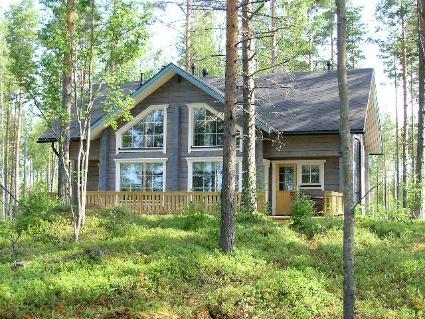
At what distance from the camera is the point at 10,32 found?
32656 millimetres

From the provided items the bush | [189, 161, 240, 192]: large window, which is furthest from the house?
the bush

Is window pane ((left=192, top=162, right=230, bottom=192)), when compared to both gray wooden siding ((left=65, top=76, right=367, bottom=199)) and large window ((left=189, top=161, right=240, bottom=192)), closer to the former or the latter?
large window ((left=189, top=161, right=240, bottom=192))

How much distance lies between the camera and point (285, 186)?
71.5ft

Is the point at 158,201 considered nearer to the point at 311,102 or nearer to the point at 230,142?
the point at 230,142

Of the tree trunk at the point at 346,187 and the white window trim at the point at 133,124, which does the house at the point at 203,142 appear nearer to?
the white window trim at the point at 133,124

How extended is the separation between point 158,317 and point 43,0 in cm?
1052

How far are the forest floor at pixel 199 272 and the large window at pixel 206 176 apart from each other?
640 centimetres

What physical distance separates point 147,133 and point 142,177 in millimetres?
1882

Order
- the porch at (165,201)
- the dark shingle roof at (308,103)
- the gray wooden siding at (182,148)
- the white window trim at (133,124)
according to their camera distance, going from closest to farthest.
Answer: the porch at (165,201) < the dark shingle roof at (308,103) < the gray wooden siding at (182,148) < the white window trim at (133,124)

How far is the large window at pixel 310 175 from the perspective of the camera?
69.9ft

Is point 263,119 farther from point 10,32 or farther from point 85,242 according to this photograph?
point 10,32

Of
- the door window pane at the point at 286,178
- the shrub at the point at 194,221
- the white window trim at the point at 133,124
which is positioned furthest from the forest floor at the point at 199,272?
the white window trim at the point at 133,124

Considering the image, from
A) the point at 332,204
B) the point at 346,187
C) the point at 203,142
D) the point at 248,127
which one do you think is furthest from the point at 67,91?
the point at 346,187

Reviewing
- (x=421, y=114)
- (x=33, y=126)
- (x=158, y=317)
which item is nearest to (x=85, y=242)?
(x=158, y=317)
